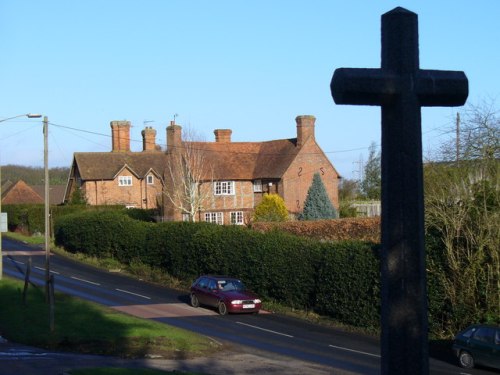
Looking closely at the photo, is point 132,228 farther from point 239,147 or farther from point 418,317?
point 418,317

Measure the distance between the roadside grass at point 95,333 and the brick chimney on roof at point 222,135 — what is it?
146 feet

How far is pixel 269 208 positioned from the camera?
55.6 metres

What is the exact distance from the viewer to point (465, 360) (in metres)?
23.4

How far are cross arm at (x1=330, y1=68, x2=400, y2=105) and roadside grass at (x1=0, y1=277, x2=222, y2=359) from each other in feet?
55.5

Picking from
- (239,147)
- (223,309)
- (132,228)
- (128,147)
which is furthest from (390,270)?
(128,147)

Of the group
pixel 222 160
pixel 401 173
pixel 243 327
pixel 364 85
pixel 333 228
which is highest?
pixel 222 160

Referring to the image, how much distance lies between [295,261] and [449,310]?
8.91 m

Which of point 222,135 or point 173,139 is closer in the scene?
point 173,139

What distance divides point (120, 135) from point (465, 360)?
59.4 metres

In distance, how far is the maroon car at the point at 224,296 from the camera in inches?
1316

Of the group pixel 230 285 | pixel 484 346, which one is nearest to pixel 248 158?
pixel 230 285

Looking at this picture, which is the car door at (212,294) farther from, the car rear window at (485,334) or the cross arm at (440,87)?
the cross arm at (440,87)

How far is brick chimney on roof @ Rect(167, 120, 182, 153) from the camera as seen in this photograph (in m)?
63.4

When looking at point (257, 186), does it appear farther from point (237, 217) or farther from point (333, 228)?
point (333, 228)
